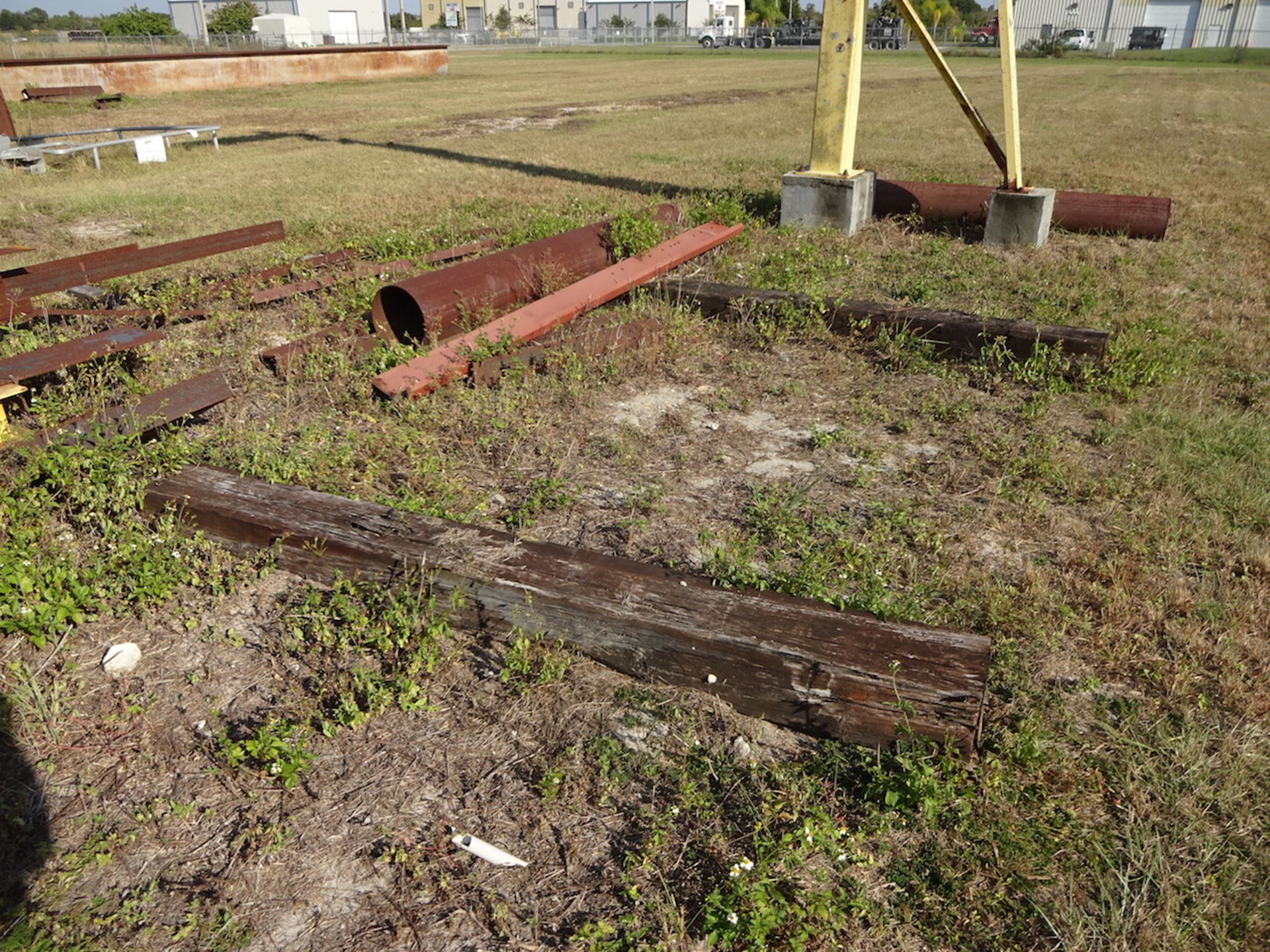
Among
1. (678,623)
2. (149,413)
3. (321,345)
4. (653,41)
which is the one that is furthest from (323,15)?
(678,623)

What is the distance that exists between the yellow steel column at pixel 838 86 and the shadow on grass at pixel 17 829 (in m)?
7.48

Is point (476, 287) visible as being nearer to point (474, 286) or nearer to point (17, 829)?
point (474, 286)

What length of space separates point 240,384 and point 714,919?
14.5 ft

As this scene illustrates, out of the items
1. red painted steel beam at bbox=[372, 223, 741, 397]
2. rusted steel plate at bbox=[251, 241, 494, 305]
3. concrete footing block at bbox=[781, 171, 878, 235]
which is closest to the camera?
red painted steel beam at bbox=[372, 223, 741, 397]

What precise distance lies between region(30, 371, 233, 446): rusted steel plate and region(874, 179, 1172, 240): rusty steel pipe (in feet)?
22.5

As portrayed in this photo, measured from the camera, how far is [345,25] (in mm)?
60156

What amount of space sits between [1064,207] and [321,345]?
7.16m

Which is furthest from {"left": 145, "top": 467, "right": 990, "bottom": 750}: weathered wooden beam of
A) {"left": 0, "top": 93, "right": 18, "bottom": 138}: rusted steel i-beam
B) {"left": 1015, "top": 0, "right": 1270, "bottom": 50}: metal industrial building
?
{"left": 1015, "top": 0, "right": 1270, "bottom": 50}: metal industrial building

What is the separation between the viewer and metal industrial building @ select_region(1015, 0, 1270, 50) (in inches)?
2254

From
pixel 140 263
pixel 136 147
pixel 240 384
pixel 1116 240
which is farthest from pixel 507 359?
pixel 136 147

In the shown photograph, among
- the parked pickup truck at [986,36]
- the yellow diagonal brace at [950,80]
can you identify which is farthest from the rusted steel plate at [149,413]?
the parked pickup truck at [986,36]

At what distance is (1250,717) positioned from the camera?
2768 mm

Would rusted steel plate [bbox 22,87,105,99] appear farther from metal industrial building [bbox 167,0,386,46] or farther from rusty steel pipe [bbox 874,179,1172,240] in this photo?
metal industrial building [bbox 167,0,386,46]

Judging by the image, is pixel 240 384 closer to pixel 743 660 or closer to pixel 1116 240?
pixel 743 660
